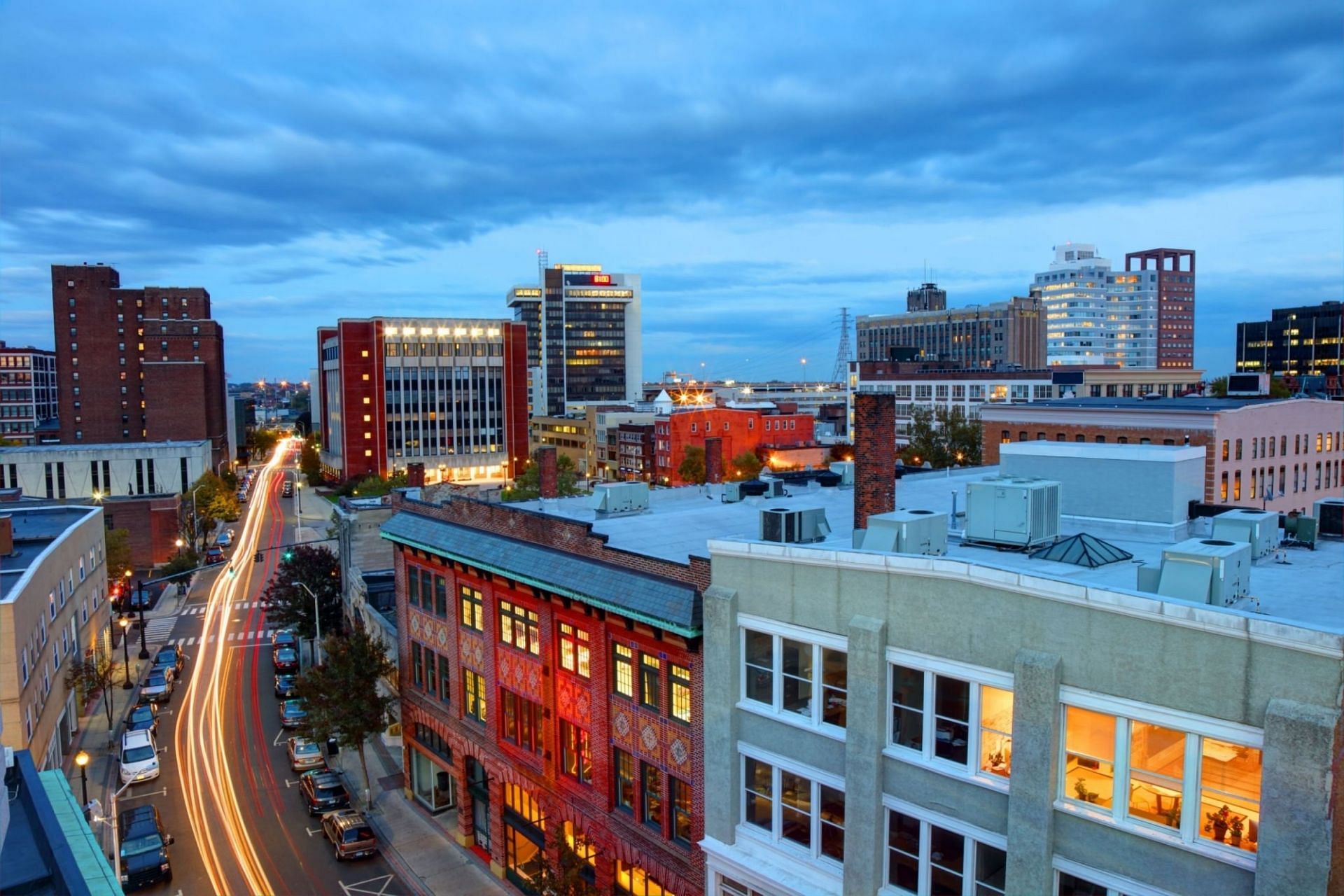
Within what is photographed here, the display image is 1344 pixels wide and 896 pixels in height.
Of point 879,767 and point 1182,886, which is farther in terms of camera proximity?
point 879,767

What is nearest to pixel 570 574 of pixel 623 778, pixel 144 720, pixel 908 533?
pixel 623 778

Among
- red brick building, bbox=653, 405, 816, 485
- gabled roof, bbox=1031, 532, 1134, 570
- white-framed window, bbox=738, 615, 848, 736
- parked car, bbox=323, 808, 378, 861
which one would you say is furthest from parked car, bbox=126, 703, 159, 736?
red brick building, bbox=653, 405, 816, 485

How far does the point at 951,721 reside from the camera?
18.2m

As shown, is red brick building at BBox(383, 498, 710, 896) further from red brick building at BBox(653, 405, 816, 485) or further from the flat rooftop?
red brick building at BBox(653, 405, 816, 485)

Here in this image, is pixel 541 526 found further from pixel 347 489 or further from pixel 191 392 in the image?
pixel 191 392

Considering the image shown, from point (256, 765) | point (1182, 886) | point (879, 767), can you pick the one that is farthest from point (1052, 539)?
point (256, 765)

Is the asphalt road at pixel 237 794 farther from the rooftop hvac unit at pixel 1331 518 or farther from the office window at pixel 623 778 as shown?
the rooftop hvac unit at pixel 1331 518

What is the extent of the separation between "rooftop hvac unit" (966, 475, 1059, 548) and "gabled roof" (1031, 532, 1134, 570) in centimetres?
103

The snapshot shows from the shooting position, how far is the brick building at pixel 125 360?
458 feet

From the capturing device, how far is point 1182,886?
49.5ft

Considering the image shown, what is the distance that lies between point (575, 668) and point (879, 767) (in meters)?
11.9

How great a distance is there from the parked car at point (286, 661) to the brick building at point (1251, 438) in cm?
5735

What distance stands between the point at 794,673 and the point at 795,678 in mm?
129

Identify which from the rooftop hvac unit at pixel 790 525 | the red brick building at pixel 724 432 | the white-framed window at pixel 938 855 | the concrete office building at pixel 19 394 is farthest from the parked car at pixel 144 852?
the concrete office building at pixel 19 394
